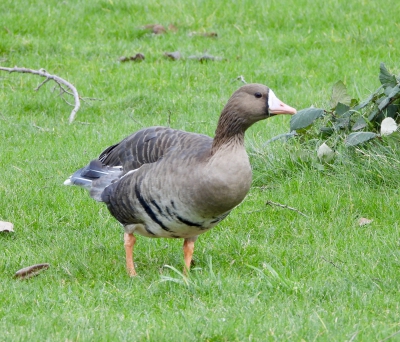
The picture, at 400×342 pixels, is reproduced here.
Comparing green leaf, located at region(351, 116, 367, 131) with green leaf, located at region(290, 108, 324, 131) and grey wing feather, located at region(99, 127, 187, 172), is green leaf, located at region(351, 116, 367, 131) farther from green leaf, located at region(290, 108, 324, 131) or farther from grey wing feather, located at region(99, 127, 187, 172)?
grey wing feather, located at region(99, 127, 187, 172)

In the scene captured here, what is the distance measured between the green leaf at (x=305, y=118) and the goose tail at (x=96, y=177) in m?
1.91

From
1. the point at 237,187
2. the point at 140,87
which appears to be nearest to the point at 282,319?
the point at 237,187

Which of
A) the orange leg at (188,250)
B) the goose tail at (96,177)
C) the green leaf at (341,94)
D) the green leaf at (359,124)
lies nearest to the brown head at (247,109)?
the orange leg at (188,250)

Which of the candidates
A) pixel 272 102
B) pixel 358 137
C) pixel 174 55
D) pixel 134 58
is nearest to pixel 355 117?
pixel 358 137

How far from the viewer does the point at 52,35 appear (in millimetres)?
11680

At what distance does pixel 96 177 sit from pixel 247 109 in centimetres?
137

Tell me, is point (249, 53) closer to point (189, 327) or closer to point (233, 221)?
point (233, 221)

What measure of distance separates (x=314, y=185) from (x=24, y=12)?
701 cm

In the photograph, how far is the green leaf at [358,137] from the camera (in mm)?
Result: 6591

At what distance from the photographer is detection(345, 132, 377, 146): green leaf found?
259 inches

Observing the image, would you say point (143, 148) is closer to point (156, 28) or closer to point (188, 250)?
point (188, 250)

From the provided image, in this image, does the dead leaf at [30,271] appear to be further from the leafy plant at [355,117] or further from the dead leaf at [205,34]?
the dead leaf at [205,34]

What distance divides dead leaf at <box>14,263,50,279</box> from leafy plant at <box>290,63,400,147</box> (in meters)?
2.61

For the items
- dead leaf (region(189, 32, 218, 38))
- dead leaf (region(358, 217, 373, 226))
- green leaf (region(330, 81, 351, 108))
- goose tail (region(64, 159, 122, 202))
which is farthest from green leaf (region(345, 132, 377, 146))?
dead leaf (region(189, 32, 218, 38))
